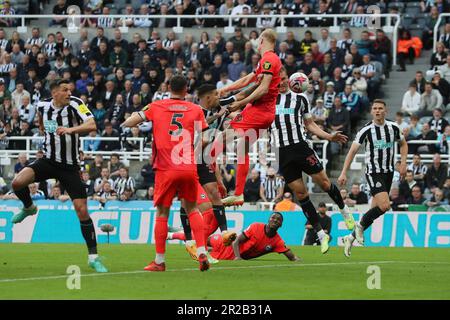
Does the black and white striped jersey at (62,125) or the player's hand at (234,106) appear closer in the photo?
the black and white striped jersey at (62,125)

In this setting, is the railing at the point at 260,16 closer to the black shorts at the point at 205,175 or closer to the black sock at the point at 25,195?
the black shorts at the point at 205,175

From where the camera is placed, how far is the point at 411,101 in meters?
30.9

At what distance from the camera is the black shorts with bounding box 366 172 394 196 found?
64.7 feet

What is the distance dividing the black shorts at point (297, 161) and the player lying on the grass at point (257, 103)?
845mm

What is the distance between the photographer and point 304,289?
1335cm

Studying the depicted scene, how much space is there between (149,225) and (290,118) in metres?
9.20

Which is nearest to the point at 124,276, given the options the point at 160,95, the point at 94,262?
the point at 94,262

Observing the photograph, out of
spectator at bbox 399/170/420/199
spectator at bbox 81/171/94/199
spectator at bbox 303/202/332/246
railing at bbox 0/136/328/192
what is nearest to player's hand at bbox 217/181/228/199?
spectator at bbox 303/202/332/246

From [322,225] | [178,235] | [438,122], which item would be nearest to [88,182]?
[322,225]

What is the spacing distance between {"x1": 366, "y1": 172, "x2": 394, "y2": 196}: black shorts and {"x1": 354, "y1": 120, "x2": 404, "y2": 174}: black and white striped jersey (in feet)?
0.23

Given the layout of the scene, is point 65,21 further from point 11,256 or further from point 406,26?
point 11,256

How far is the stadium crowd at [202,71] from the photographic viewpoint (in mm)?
29984

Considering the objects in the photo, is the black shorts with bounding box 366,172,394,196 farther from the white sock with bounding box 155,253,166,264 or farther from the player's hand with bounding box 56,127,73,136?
the player's hand with bounding box 56,127,73,136

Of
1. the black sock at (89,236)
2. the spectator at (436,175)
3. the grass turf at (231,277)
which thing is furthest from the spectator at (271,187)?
the black sock at (89,236)
